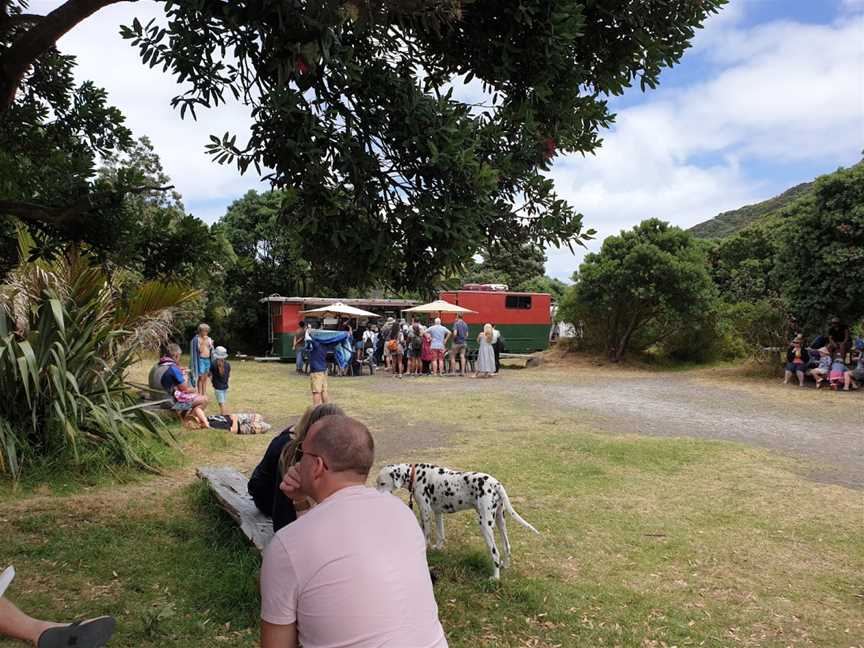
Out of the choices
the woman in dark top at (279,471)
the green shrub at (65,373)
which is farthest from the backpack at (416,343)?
the woman in dark top at (279,471)

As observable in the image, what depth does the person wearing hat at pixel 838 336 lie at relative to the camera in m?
15.2

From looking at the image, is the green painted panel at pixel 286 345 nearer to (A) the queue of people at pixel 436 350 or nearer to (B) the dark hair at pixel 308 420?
(A) the queue of people at pixel 436 350

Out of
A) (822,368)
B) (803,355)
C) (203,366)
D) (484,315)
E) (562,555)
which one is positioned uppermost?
(484,315)

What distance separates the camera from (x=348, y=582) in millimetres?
1713

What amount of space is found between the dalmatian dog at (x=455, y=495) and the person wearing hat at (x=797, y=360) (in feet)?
44.5

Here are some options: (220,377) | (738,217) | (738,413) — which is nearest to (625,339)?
(738,413)

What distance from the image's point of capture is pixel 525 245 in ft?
15.0

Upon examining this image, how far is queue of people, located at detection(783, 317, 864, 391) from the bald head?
15.6 meters

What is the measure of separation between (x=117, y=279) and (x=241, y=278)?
18.4m

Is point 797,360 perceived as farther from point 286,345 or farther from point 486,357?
point 286,345

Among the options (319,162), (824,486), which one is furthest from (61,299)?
(824,486)

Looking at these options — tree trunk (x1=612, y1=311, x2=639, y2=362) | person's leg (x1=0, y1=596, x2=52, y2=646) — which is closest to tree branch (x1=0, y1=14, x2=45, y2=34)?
person's leg (x1=0, y1=596, x2=52, y2=646)

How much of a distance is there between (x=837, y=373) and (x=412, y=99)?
14.4 meters

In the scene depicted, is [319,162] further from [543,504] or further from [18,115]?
[543,504]
